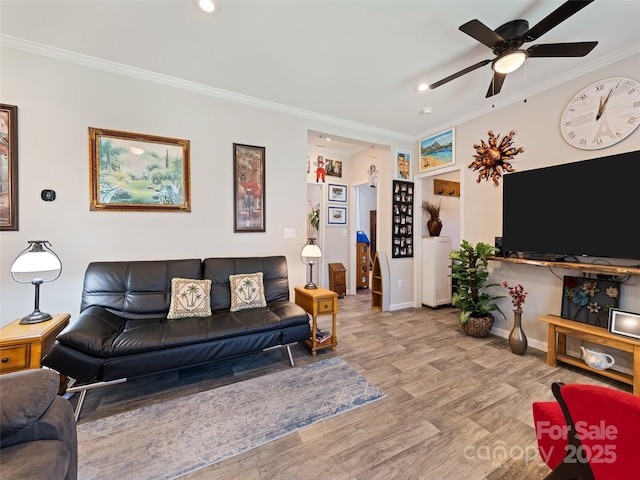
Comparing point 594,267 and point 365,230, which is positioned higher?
point 365,230

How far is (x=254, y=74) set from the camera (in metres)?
2.58

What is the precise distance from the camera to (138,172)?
8.47 feet

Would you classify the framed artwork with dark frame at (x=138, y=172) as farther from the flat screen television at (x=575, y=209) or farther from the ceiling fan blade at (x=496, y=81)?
the flat screen television at (x=575, y=209)

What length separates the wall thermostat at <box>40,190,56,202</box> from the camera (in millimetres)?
2250

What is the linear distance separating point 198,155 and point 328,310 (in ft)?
7.28

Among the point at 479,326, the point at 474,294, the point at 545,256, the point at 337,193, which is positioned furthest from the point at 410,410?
the point at 337,193

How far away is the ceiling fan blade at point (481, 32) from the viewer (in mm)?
1630

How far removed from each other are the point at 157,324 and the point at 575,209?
383cm

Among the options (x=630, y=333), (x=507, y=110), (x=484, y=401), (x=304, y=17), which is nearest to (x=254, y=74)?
(x=304, y=17)

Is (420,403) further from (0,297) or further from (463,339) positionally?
(0,297)

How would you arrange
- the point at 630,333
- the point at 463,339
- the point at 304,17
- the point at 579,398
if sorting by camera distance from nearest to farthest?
1. the point at 579,398
2. the point at 304,17
3. the point at 630,333
4. the point at 463,339

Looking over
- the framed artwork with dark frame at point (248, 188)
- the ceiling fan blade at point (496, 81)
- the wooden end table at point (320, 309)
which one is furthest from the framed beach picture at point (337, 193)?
the ceiling fan blade at point (496, 81)

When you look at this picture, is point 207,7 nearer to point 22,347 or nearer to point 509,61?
point 509,61

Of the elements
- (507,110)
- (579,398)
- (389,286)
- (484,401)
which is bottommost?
(484,401)
